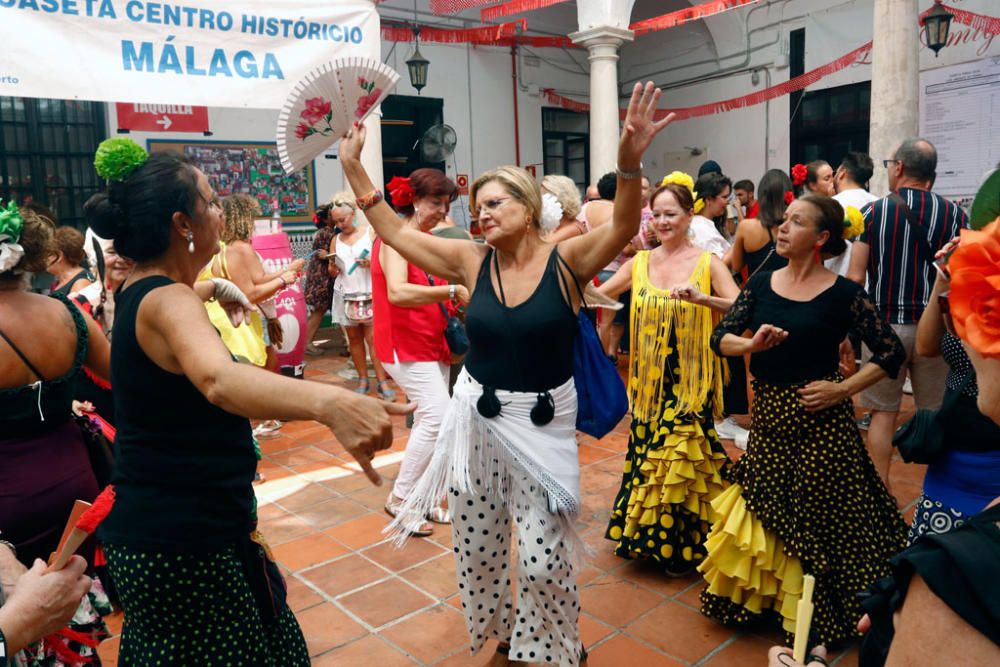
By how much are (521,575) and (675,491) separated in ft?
3.57

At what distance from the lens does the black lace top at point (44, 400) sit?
95.2 inches

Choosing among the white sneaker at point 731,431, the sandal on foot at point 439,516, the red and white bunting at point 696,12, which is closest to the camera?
the sandal on foot at point 439,516

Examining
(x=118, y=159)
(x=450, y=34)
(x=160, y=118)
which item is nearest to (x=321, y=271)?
(x=160, y=118)

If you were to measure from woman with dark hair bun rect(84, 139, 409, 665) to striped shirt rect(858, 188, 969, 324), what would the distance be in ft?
13.3

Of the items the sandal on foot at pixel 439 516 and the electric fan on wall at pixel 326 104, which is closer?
the electric fan on wall at pixel 326 104

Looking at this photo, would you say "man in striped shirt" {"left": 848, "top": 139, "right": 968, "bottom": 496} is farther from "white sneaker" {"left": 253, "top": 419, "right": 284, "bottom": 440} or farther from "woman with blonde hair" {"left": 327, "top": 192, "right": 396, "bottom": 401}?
"white sneaker" {"left": 253, "top": 419, "right": 284, "bottom": 440}

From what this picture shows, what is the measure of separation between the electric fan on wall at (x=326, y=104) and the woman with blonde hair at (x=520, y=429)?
26.7 inches

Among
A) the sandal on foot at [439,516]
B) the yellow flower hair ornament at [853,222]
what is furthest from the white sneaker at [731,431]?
the sandal on foot at [439,516]

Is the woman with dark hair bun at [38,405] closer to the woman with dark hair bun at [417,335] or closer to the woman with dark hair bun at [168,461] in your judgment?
the woman with dark hair bun at [168,461]

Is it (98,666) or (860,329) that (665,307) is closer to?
(860,329)

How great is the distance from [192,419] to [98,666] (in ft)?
4.63

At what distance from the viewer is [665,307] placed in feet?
11.9

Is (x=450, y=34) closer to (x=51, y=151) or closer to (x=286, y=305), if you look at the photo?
(x=51, y=151)

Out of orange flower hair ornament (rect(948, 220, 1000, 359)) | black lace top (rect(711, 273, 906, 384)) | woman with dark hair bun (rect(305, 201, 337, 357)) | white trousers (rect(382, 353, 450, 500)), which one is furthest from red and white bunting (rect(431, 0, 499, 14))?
orange flower hair ornament (rect(948, 220, 1000, 359))
